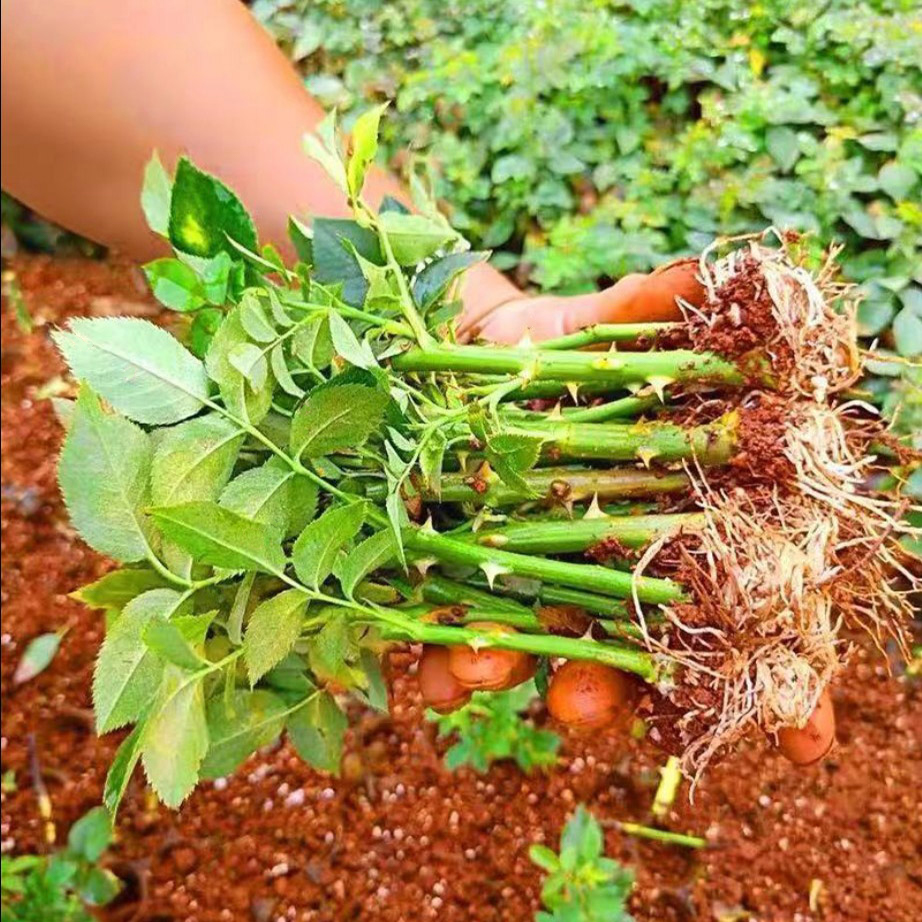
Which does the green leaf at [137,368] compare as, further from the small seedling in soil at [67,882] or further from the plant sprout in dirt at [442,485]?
the small seedling in soil at [67,882]

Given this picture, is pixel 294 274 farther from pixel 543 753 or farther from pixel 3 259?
pixel 3 259

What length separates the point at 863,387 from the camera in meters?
1.25

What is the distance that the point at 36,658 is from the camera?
5.29 ft

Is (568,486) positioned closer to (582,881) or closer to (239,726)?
(239,726)

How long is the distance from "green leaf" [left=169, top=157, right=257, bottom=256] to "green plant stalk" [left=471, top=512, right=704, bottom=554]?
0.98 ft

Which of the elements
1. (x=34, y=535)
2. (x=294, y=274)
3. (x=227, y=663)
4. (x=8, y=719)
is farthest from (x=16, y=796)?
(x=294, y=274)

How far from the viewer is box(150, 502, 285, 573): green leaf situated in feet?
2.35

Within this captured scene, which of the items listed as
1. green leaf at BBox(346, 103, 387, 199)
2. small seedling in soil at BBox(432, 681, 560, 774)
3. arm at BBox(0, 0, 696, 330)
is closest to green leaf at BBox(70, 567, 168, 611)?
green leaf at BBox(346, 103, 387, 199)

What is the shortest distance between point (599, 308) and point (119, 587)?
521mm

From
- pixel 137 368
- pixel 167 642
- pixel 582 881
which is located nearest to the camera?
pixel 167 642

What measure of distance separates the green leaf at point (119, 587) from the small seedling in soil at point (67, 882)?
2.07 feet

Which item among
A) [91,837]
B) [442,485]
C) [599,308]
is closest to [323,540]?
[442,485]

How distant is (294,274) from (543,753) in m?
0.72

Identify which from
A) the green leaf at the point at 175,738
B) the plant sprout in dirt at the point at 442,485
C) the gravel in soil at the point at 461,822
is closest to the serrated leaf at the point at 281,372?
the plant sprout in dirt at the point at 442,485
